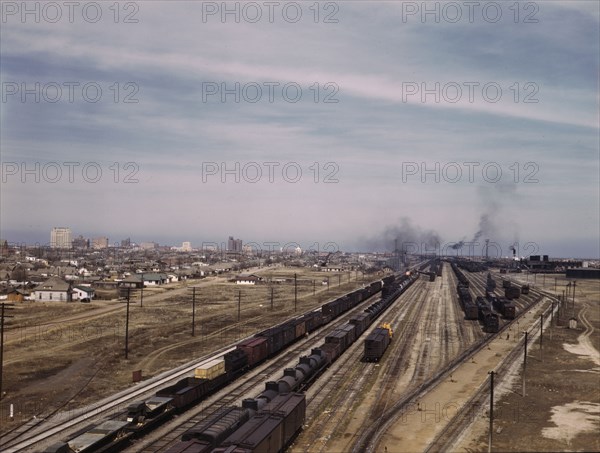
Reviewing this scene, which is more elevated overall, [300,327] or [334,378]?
[300,327]

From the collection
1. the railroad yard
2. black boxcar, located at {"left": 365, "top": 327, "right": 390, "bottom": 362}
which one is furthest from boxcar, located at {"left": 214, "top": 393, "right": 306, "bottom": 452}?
black boxcar, located at {"left": 365, "top": 327, "right": 390, "bottom": 362}

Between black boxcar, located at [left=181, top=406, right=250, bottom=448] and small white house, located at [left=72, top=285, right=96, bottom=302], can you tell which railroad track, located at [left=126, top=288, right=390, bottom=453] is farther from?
small white house, located at [left=72, top=285, right=96, bottom=302]

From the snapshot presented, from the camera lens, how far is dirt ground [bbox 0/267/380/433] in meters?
43.1

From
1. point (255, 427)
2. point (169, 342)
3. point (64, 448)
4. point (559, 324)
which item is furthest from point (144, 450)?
point (559, 324)

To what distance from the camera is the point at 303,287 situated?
154m

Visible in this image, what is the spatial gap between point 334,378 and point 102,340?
113 feet

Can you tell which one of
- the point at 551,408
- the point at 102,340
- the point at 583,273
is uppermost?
the point at 583,273

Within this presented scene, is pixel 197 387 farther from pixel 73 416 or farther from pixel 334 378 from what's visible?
pixel 334 378

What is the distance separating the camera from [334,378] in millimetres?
47031

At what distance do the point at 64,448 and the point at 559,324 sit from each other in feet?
262

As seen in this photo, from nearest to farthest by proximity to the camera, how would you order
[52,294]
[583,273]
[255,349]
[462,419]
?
[462,419] → [255,349] → [52,294] → [583,273]

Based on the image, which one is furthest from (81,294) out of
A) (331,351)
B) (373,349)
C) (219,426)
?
(219,426)

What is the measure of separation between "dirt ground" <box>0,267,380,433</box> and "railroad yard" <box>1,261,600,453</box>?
25cm

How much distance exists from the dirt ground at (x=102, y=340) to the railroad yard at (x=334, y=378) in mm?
247
